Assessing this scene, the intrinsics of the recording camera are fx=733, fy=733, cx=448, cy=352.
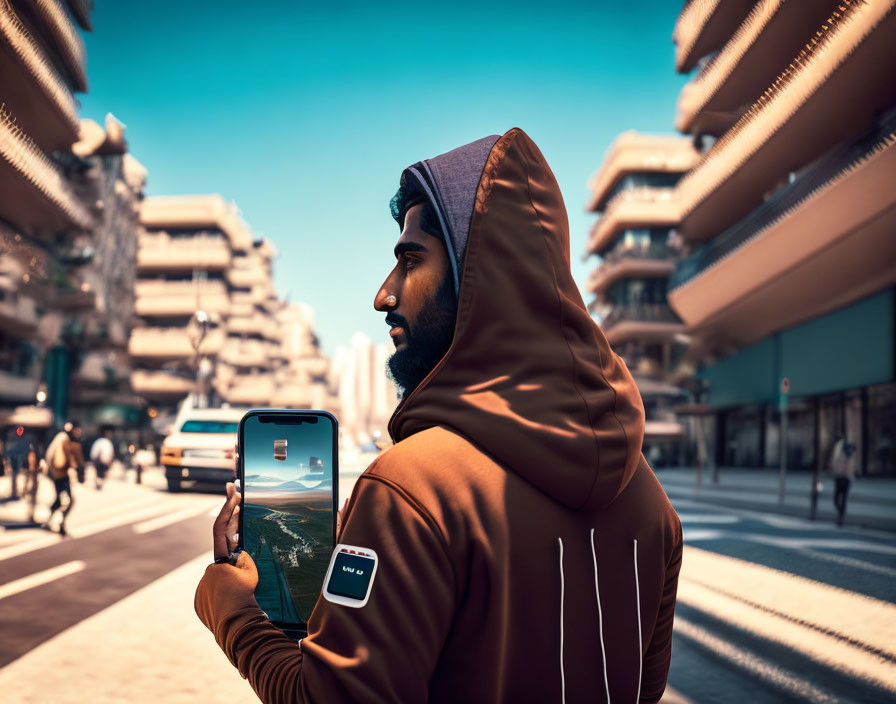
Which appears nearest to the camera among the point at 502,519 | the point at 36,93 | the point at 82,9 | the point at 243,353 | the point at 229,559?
the point at 502,519

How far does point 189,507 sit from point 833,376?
63.7ft

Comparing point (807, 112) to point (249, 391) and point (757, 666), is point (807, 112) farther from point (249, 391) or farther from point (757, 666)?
point (249, 391)

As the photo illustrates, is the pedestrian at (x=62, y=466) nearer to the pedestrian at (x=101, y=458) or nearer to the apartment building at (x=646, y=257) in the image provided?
the pedestrian at (x=101, y=458)

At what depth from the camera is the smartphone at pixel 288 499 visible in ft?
4.76

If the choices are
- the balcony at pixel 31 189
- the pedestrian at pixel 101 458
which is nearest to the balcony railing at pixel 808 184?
the balcony at pixel 31 189

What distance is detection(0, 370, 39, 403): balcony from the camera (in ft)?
100

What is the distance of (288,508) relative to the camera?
1559mm

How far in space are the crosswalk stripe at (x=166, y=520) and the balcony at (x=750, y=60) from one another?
2034cm

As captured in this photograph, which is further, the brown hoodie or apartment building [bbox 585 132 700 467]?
apartment building [bbox 585 132 700 467]

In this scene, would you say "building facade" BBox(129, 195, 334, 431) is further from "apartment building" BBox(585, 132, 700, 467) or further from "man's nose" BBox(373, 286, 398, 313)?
"man's nose" BBox(373, 286, 398, 313)

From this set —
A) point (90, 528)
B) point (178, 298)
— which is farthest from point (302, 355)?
point (90, 528)

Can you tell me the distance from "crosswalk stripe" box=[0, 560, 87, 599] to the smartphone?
6.28m

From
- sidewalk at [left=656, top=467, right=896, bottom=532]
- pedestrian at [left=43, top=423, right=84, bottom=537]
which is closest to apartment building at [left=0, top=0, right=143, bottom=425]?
pedestrian at [left=43, top=423, right=84, bottom=537]

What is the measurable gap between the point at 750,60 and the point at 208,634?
1075 inches
